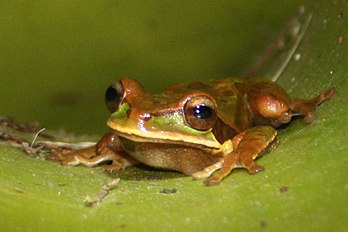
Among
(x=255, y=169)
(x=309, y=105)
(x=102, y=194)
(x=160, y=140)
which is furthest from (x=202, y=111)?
(x=102, y=194)

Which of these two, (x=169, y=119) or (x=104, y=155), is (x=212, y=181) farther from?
(x=104, y=155)

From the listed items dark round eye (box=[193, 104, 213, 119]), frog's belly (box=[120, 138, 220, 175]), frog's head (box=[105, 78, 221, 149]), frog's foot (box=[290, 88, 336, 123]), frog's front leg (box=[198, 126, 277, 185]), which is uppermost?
frog's foot (box=[290, 88, 336, 123])

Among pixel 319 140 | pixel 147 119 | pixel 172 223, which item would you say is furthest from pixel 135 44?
pixel 172 223

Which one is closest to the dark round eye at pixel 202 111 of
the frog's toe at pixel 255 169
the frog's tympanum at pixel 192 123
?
the frog's tympanum at pixel 192 123

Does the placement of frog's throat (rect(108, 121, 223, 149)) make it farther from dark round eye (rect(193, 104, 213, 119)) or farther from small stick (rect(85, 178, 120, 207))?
small stick (rect(85, 178, 120, 207))

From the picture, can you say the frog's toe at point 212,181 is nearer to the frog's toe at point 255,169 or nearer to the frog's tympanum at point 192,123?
the frog's toe at point 255,169

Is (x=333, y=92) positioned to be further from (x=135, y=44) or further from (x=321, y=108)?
(x=135, y=44)

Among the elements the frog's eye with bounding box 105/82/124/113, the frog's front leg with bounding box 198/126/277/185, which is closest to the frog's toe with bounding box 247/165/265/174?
the frog's front leg with bounding box 198/126/277/185
